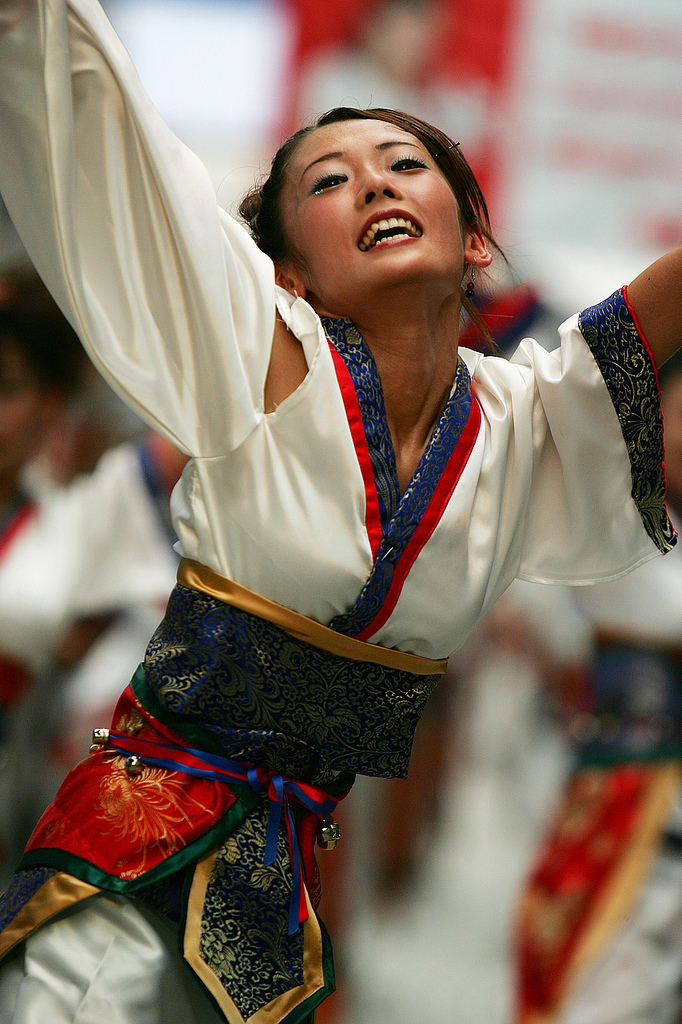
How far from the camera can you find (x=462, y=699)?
4582 mm

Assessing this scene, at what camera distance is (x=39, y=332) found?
2373 millimetres

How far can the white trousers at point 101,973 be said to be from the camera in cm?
106

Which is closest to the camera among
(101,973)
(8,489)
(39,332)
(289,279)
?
(101,973)

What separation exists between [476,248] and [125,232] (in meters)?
0.40

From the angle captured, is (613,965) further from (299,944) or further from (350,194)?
(350,194)

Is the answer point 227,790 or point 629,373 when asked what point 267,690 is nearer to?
point 227,790

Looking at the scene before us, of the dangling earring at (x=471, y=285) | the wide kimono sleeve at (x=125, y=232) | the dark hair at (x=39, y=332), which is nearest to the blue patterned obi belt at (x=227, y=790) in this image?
the wide kimono sleeve at (x=125, y=232)

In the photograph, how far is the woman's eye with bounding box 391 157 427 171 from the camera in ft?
4.16

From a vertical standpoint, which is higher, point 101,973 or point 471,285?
point 471,285

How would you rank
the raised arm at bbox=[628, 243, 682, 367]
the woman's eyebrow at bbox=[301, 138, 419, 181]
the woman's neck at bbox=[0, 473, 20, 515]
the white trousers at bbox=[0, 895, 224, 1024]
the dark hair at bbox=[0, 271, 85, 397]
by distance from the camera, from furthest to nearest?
1. the woman's neck at bbox=[0, 473, 20, 515]
2. the dark hair at bbox=[0, 271, 85, 397]
3. the woman's eyebrow at bbox=[301, 138, 419, 181]
4. the raised arm at bbox=[628, 243, 682, 367]
5. the white trousers at bbox=[0, 895, 224, 1024]

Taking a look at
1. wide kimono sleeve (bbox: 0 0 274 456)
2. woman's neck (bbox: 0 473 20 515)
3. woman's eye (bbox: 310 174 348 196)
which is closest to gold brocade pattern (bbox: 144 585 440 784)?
wide kimono sleeve (bbox: 0 0 274 456)

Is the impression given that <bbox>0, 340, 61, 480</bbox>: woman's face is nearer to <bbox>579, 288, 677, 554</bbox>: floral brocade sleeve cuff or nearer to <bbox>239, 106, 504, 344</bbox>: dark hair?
<bbox>239, 106, 504, 344</bbox>: dark hair

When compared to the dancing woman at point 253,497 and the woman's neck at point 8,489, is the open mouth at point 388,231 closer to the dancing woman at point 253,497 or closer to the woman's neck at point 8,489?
the dancing woman at point 253,497

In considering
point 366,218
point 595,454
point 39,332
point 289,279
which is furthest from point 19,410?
point 595,454
